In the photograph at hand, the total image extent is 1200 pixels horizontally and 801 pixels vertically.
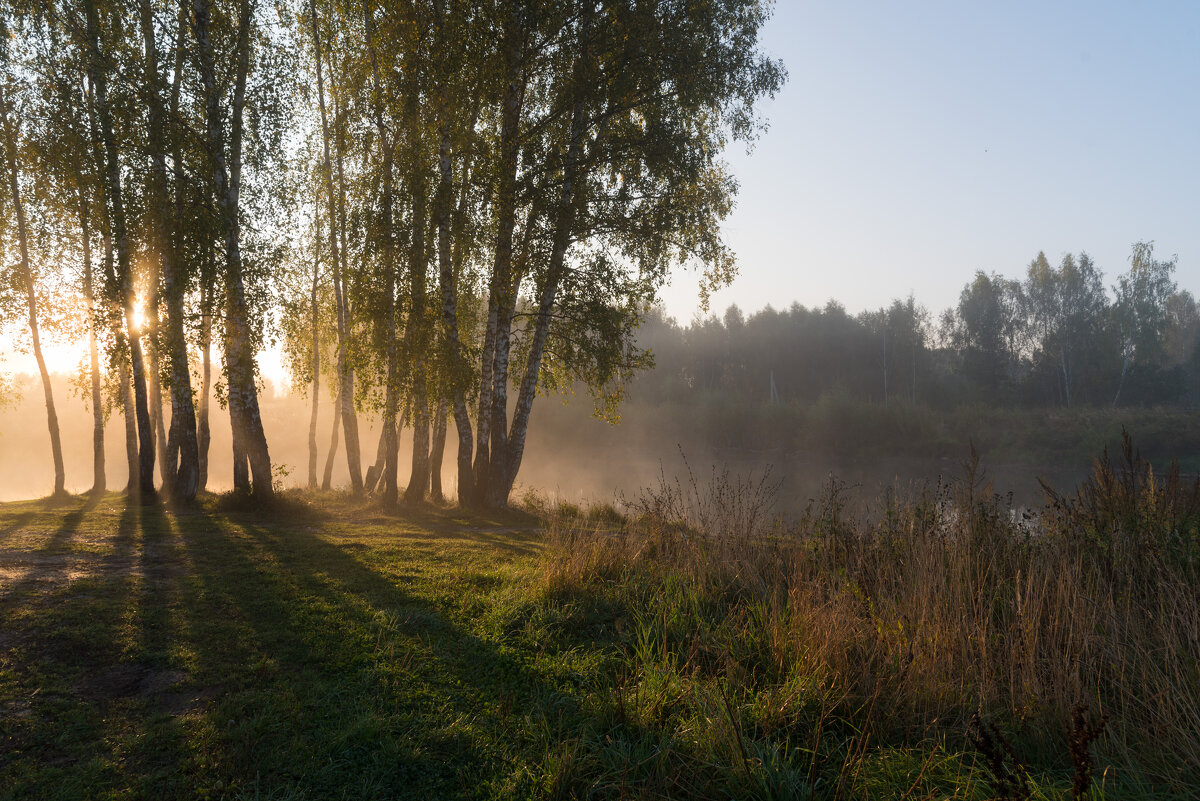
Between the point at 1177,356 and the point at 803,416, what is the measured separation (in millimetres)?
53221

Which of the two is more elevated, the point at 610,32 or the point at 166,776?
the point at 610,32

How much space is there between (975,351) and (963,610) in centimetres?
5859

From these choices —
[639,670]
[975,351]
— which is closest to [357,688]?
[639,670]

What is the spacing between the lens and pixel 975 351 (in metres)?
54.3

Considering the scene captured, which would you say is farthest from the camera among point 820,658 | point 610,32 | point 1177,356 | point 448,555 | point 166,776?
point 1177,356

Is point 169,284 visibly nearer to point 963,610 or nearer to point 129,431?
point 129,431

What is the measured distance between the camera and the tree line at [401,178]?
10.9 metres

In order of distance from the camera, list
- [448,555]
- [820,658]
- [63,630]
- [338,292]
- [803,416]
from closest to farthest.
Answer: [820,658] < [63,630] < [448,555] < [338,292] < [803,416]

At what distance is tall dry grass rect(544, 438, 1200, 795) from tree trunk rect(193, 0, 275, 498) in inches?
278

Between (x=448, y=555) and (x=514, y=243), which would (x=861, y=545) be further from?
(x=514, y=243)

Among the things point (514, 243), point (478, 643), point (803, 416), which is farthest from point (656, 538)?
point (803, 416)

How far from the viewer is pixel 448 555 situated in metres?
8.04

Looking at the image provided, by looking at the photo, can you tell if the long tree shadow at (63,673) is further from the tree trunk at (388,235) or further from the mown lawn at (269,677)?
the tree trunk at (388,235)

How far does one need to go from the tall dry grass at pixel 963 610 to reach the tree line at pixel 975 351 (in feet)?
154
